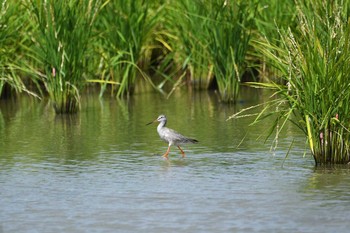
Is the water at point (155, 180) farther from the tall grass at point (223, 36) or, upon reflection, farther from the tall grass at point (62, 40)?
the tall grass at point (223, 36)

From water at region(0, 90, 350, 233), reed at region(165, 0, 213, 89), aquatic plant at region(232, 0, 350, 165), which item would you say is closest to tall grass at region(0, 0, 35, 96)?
water at region(0, 90, 350, 233)

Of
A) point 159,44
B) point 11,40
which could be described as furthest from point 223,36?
point 159,44

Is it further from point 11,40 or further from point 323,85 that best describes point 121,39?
point 323,85

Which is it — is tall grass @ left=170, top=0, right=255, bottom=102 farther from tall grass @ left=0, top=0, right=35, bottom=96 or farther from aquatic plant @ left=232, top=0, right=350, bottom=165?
aquatic plant @ left=232, top=0, right=350, bottom=165

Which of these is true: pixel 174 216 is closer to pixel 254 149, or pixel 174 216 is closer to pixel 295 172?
pixel 295 172

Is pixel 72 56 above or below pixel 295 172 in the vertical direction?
above

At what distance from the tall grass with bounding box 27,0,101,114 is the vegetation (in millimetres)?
13

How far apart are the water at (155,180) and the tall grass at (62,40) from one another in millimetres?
458

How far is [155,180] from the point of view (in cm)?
919

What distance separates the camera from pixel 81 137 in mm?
12125

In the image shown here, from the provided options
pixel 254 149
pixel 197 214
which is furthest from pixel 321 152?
pixel 197 214

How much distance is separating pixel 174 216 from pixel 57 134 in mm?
4928

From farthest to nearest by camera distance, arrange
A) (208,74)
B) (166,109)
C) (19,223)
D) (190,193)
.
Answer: (208,74) → (166,109) → (190,193) → (19,223)

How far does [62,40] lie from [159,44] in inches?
217
